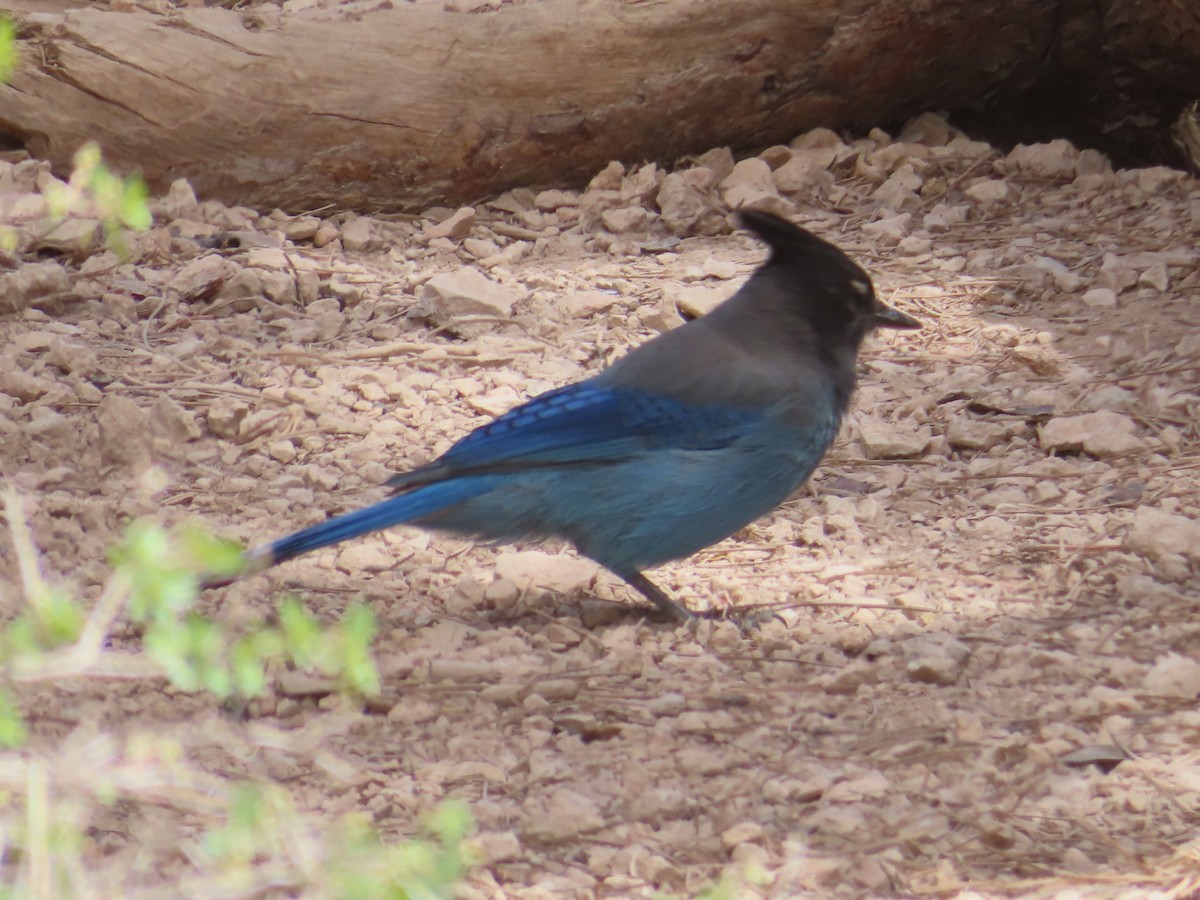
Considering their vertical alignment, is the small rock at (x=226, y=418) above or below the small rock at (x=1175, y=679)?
below

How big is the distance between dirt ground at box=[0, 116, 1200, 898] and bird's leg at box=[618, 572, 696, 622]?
75mm

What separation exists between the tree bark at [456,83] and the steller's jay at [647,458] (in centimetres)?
169

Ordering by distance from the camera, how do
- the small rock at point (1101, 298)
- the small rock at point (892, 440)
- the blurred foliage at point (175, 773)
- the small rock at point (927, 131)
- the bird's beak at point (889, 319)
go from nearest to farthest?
the blurred foliage at point (175, 773) < the bird's beak at point (889, 319) < the small rock at point (892, 440) < the small rock at point (1101, 298) < the small rock at point (927, 131)

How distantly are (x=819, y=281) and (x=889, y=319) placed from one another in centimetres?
20

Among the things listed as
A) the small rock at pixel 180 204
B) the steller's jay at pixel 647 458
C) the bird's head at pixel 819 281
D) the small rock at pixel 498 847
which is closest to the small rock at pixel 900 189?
the bird's head at pixel 819 281

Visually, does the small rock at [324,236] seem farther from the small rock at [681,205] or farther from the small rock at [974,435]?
the small rock at [974,435]

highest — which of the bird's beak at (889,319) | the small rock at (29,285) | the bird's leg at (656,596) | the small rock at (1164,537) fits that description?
the bird's beak at (889,319)

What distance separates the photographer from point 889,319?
3.35m

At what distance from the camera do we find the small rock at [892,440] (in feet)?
12.0

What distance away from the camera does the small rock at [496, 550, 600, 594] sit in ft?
10.4

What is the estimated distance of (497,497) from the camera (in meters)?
2.95

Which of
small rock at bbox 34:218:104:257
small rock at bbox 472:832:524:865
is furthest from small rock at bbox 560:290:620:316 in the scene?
small rock at bbox 472:832:524:865

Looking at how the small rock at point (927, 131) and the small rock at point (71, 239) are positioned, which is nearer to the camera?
the small rock at point (71, 239)

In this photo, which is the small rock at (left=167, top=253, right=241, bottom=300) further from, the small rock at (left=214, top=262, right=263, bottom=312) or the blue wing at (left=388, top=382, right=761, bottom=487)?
the blue wing at (left=388, top=382, right=761, bottom=487)
